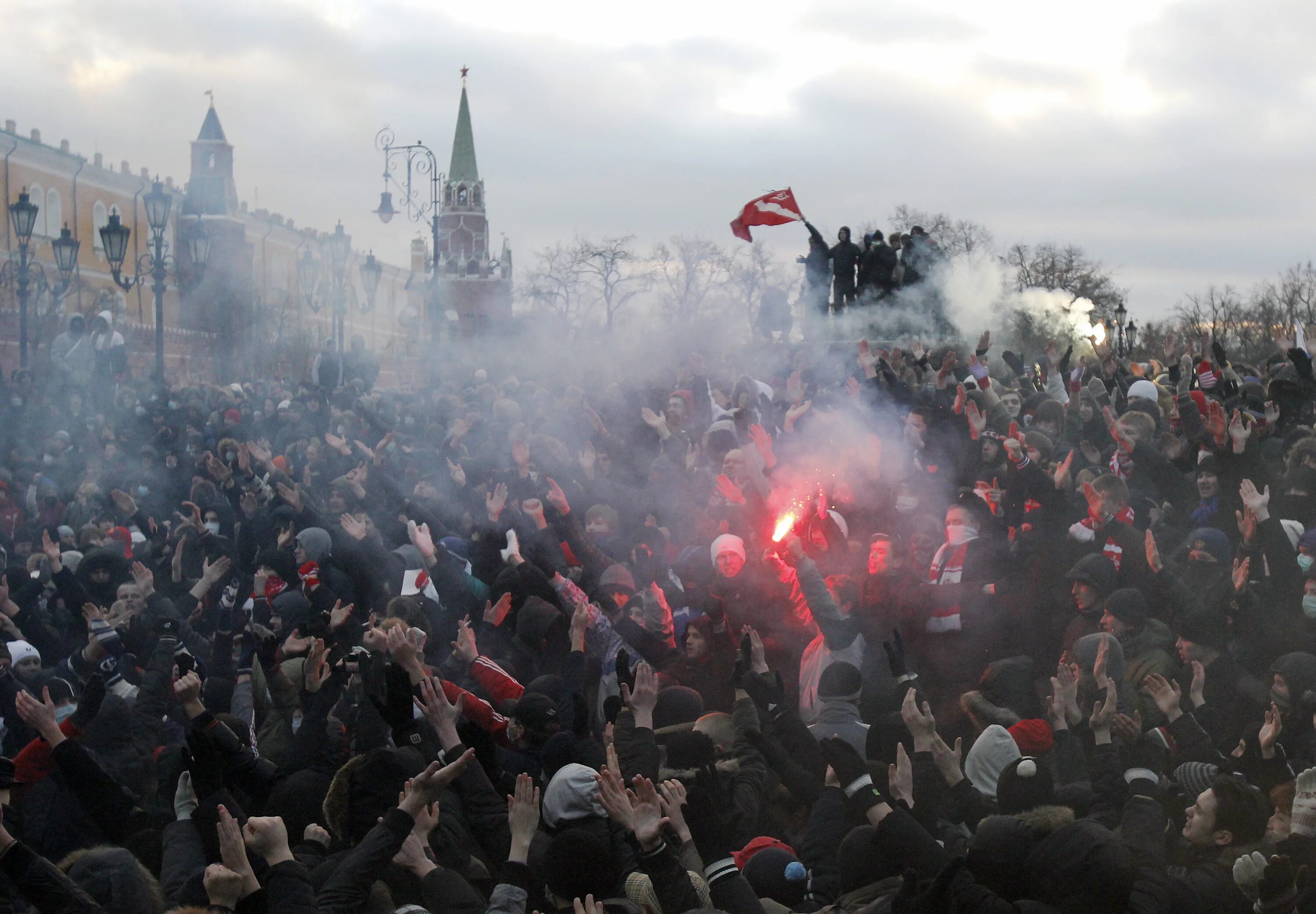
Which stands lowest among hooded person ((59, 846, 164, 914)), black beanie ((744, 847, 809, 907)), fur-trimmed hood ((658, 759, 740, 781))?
black beanie ((744, 847, 809, 907))

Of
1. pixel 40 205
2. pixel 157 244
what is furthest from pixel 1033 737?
pixel 40 205

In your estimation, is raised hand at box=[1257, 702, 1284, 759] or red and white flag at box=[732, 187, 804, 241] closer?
raised hand at box=[1257, 702, 1284, 759]

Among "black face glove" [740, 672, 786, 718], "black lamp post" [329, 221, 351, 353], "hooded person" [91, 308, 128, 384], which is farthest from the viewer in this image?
"black lamp post" [329, 221, 351, 353]

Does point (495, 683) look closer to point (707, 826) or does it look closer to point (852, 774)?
point (707, 826)

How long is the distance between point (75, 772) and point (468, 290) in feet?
226

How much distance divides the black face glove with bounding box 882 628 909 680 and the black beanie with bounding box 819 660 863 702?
171 mm

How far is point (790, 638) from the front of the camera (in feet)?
21.5

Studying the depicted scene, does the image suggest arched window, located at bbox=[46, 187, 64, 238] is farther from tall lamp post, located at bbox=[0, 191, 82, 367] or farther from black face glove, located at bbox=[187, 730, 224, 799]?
black face glove, located at bbox=[187, 730, 224, 799]

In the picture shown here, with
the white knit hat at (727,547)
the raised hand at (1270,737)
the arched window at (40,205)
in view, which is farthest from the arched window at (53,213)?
the raised hand at (1270,737)

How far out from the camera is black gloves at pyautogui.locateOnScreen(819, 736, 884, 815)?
4.24 m

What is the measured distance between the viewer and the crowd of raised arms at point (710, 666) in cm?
381

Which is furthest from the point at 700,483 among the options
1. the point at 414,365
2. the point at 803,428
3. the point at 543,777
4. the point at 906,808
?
the point at 414,365

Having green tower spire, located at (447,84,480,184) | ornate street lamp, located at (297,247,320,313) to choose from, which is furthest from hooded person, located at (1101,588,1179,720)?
green tower spire, located at (447,84,480,184)

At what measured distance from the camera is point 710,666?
5961mm
